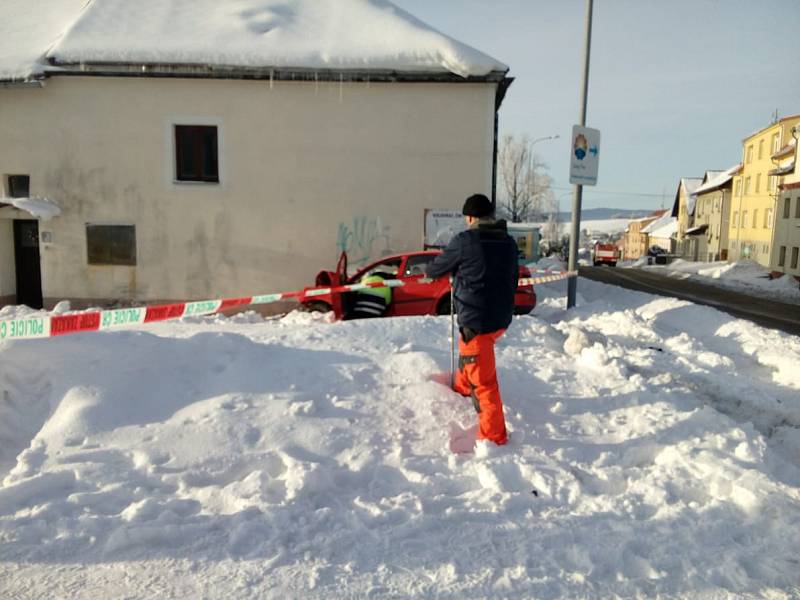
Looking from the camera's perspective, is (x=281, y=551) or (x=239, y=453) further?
(x=239, y=453)

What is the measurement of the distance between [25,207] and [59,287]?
6.18 ft

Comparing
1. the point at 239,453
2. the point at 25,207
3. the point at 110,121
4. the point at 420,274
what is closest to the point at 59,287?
the point at 25,207

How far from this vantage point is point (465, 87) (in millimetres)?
11680

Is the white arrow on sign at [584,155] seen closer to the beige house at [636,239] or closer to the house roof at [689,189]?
the house roof at [689,189]

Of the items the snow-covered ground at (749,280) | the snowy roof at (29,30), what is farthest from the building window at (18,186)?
the snow-covered ground at (749,280)

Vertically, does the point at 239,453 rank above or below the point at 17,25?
below

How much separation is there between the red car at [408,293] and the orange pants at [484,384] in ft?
15.8

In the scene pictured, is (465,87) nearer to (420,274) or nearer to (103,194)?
(420,274)

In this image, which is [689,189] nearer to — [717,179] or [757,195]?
[717,179]

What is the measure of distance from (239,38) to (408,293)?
741 centimetres

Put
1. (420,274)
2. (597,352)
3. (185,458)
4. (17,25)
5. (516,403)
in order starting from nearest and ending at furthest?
(185,458) → (516,403) → (597,352) → (420,274) → (17,25)

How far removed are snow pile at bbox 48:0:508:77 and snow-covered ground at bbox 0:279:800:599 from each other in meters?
7.99

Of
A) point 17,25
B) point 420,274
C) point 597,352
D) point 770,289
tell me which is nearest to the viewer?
point 597,352

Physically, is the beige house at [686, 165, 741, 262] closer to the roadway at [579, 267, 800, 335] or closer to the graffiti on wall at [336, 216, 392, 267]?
the roadway at [579, 267, 800, 335]
